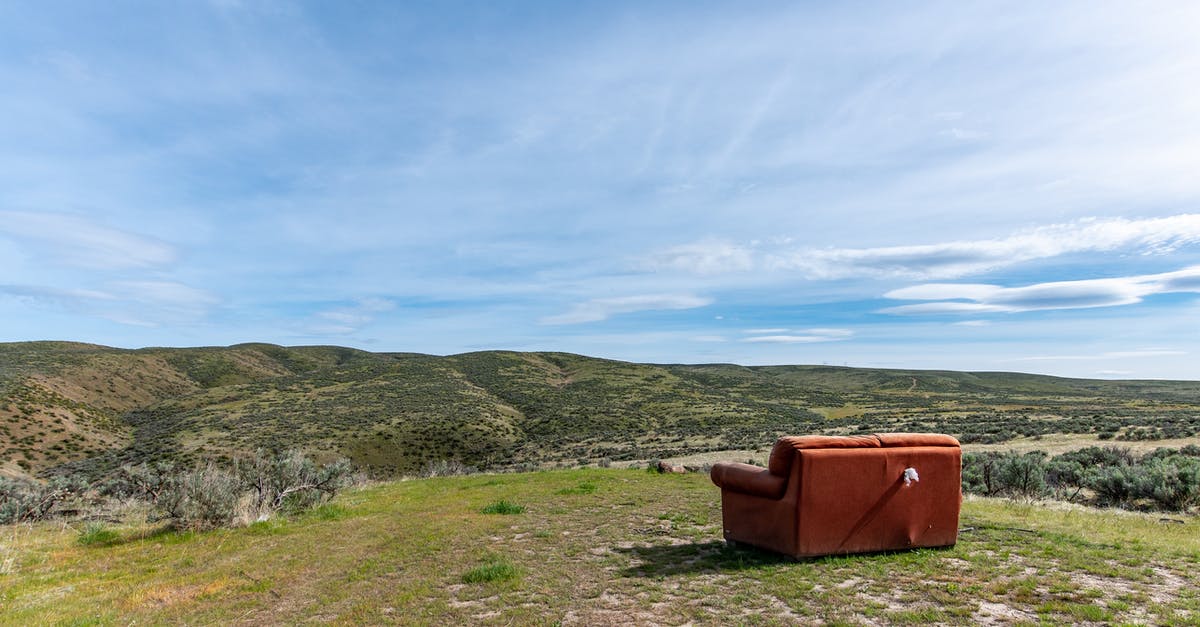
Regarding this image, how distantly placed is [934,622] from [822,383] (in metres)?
138

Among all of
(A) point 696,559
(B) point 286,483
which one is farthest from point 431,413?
(A) point 696,559

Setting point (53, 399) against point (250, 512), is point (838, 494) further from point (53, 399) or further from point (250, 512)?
point (53, 399)

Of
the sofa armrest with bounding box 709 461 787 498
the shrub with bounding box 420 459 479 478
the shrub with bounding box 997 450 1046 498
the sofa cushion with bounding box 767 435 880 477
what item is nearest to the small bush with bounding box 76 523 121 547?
the sofa armrest with bounding box 709 461 787 498

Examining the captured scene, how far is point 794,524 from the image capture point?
20.5 ft

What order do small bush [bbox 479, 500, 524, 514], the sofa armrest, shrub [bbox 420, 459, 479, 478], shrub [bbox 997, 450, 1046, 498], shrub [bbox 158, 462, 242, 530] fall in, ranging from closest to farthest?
1. the sofa armrest
2. shrub [bbox 158, 462, 242, 530]
3. small bush [bbox 479, 500, 524, 514]
4. shrub [bbox 997, 450, 1046, 498]
5. shrub [bbox 420, 459, 479, 478]

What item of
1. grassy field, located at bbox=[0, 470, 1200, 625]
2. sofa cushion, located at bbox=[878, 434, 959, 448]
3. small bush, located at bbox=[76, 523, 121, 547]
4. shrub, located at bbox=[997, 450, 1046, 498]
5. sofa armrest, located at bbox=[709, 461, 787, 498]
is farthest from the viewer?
shrub, located at bbox=[997, 450, 1046, 498]

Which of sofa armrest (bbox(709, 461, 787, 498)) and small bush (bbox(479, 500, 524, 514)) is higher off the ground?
sofa armrest (bbox(709, 461, 787, 498))

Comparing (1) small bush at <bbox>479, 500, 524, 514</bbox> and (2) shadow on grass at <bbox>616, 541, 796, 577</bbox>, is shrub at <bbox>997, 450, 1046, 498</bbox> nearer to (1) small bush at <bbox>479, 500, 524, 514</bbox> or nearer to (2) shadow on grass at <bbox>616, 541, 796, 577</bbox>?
(2) shadow on grass at <bbox>616, 541, 796, 577</bbox>

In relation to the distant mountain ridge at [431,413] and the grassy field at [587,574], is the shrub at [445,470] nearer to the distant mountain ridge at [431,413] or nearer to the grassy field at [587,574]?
the distant mountain ridge at [431,413]

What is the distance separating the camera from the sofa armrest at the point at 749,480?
6.49 metres

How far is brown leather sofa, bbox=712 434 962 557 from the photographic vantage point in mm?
6262

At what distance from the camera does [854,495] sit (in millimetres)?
6406

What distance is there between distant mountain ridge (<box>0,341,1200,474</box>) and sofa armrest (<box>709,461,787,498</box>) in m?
22.3

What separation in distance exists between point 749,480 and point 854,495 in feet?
3.88
